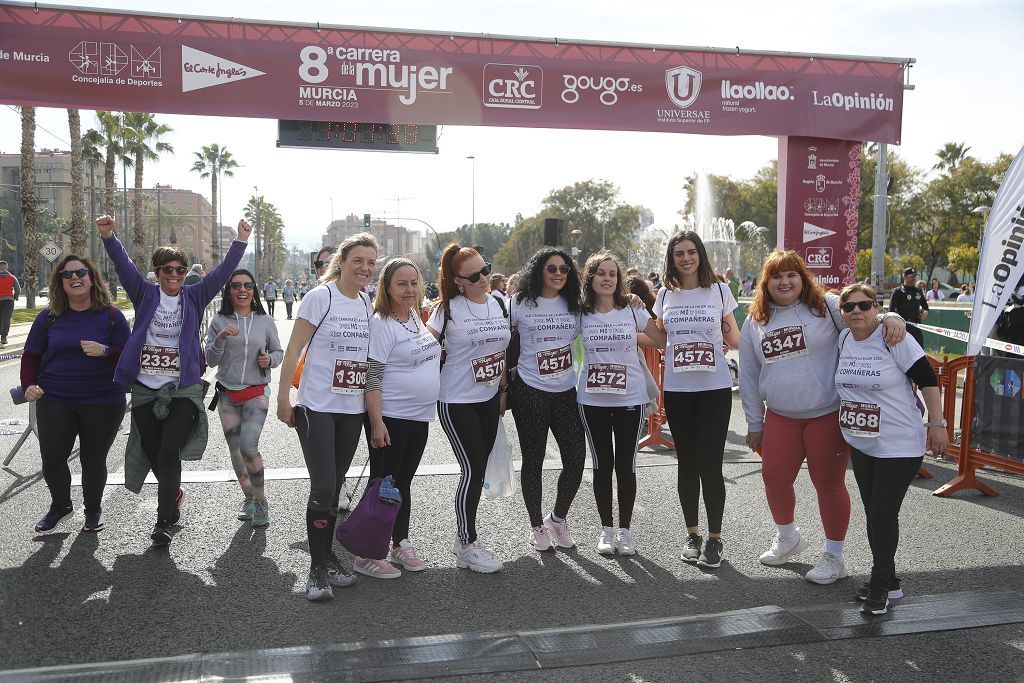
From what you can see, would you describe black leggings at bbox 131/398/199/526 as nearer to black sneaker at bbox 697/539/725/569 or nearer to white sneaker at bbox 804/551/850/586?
black sneaker at bbox 697/539/725/569

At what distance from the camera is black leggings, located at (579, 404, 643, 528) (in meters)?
5.36

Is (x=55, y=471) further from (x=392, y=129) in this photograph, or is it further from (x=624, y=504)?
(x=392, y=129)

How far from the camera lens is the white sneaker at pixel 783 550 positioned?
204 inches

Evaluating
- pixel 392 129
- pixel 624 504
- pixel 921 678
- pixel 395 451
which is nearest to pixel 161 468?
pixel 395 451

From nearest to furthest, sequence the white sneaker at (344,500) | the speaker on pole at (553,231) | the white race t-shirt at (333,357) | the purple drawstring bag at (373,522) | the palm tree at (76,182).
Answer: the white race t-shirt at (333,357) → the purple drawstring bag at (373,522) → the white sneaker at (344,500) → the speaker on pole at (553,231) → the palm tree at (76,182)

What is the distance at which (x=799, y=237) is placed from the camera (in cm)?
1241

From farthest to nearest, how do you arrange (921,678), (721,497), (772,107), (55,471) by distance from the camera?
(772,107) → (55,471) → (721,497) → (921,678)

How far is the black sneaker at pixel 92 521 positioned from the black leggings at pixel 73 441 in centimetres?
3

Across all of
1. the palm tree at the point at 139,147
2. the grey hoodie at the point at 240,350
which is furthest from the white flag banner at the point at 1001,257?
the palm tree at the point at 139,147

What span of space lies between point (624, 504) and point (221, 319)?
119 inches

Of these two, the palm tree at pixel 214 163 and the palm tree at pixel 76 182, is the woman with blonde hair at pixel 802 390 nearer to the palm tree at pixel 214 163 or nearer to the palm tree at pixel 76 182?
the palm tree at pixel 76 182

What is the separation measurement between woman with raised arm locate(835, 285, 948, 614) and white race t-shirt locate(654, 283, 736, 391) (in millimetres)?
815

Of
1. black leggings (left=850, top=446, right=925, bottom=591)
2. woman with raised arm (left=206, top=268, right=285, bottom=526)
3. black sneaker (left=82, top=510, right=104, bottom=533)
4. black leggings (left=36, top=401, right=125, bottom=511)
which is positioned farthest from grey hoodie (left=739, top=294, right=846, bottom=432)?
black sneaker (left=82, top=510, right=104, bottom=533)

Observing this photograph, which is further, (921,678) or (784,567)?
(784,567)
